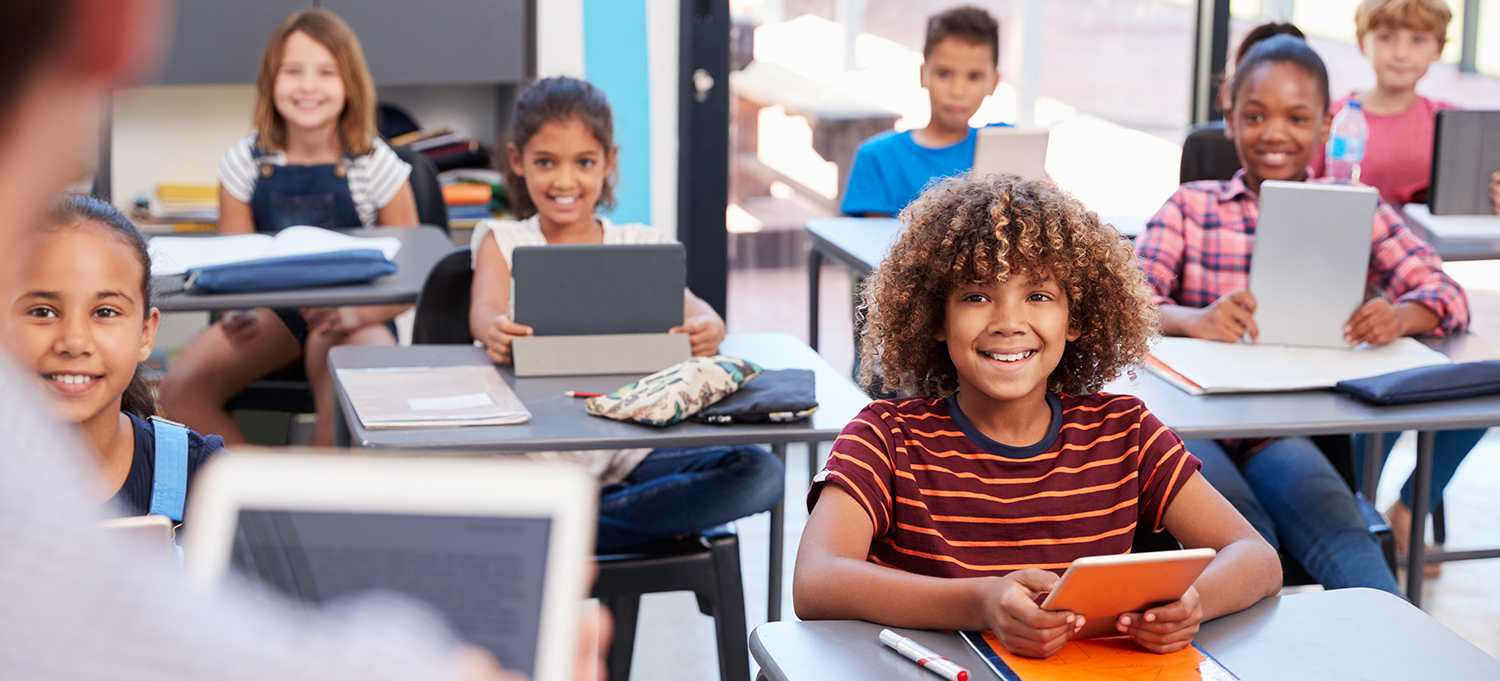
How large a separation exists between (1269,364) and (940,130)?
138 cm

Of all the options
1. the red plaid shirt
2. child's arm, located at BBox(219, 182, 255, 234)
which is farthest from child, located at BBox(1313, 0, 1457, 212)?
child's arm, located at BBox(219, 182, 255, 234)

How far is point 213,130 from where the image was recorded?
386cm

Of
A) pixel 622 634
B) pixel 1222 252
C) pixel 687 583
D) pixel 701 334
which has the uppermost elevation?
pixel 1222 252

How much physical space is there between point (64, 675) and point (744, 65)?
3858mm

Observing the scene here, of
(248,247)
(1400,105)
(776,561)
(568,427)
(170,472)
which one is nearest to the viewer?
(170,472)

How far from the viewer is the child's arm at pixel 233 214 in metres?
3.01

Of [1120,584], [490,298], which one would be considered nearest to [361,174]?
[490,298]

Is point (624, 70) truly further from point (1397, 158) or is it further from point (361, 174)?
point (1397, 158)

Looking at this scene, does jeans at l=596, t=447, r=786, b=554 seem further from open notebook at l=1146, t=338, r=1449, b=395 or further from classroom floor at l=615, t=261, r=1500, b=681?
open notebook at l=1146, t=338, r=1449, b=395

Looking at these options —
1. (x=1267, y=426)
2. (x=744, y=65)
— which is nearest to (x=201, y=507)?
Answer: (x=1267, y=426)

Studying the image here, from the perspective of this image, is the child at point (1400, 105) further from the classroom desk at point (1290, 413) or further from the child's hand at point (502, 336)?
the child's hand at point (502, 336)

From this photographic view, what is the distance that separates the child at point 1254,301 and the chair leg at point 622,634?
35.2 inches

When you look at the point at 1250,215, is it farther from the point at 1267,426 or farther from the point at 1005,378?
the point at 1005,378

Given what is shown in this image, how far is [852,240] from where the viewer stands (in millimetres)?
2969
